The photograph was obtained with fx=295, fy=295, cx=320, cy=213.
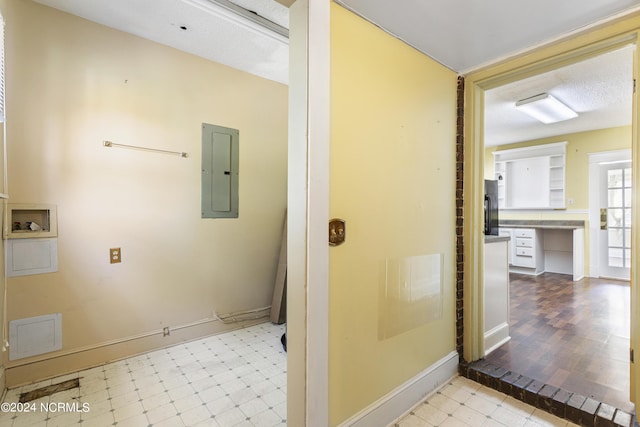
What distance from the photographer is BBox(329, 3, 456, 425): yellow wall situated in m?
1.49

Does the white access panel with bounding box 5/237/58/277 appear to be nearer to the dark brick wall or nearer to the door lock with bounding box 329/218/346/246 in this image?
the door lock with bounding box 329/218/346/246

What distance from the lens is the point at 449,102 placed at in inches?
85.2

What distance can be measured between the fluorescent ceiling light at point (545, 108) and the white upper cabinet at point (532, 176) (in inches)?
58.5

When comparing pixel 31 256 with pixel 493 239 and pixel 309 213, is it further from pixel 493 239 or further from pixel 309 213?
pixel 493 239

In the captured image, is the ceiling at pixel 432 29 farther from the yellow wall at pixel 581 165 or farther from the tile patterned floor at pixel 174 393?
the tile patterned floor at pixel 174 393

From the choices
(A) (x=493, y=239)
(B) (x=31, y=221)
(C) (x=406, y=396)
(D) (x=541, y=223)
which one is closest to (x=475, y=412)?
(C) (x=406, y=396)

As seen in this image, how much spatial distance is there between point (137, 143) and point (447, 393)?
9.95ft

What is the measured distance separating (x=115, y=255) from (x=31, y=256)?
0.49 m

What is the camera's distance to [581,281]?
16.1ft

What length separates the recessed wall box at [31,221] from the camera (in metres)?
2.02

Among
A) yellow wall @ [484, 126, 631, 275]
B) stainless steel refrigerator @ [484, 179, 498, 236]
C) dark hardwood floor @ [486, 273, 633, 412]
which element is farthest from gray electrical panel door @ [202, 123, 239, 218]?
yellow wall @ [484, 126, 631, 275]

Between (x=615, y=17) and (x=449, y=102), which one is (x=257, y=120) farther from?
(x=615, y=17)

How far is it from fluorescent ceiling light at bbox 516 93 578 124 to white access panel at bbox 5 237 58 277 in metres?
4.95

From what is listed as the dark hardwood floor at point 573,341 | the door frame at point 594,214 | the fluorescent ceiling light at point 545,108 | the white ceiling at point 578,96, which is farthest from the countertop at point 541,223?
the fluorescent ceiling light at point 545,108
